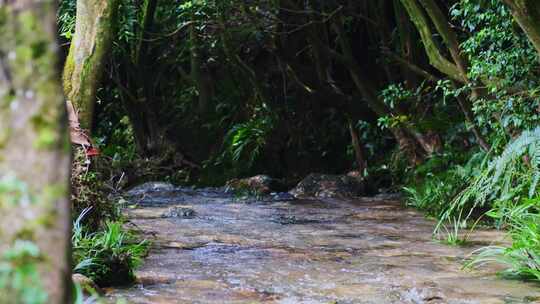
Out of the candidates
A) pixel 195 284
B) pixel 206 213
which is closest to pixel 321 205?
pixel 206 213

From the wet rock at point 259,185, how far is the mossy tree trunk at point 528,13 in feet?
23.3

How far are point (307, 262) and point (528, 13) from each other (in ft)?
7.44

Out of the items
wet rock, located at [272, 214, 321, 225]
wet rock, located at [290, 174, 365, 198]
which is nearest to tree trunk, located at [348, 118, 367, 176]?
wet rock, located at [290, 174, 365, 198]

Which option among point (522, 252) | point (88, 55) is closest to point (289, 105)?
point (88, 55)

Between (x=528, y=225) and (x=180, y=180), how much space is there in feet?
31.0

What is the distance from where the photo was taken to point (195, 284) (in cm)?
413

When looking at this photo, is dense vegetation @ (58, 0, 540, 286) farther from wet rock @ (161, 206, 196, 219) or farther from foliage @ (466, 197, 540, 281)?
wet rock @ (161, 206, 196, 219)

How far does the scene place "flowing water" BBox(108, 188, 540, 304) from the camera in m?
3.86

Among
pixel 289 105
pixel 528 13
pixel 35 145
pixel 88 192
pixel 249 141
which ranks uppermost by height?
pixel 528 13

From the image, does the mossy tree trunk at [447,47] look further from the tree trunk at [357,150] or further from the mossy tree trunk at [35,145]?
the mossy tree trunk at [35,145]

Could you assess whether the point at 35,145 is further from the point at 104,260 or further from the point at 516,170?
the point at 516,170

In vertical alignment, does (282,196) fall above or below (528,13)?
below

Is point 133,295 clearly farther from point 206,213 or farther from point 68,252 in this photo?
point 206,213

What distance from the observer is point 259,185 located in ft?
37.7
